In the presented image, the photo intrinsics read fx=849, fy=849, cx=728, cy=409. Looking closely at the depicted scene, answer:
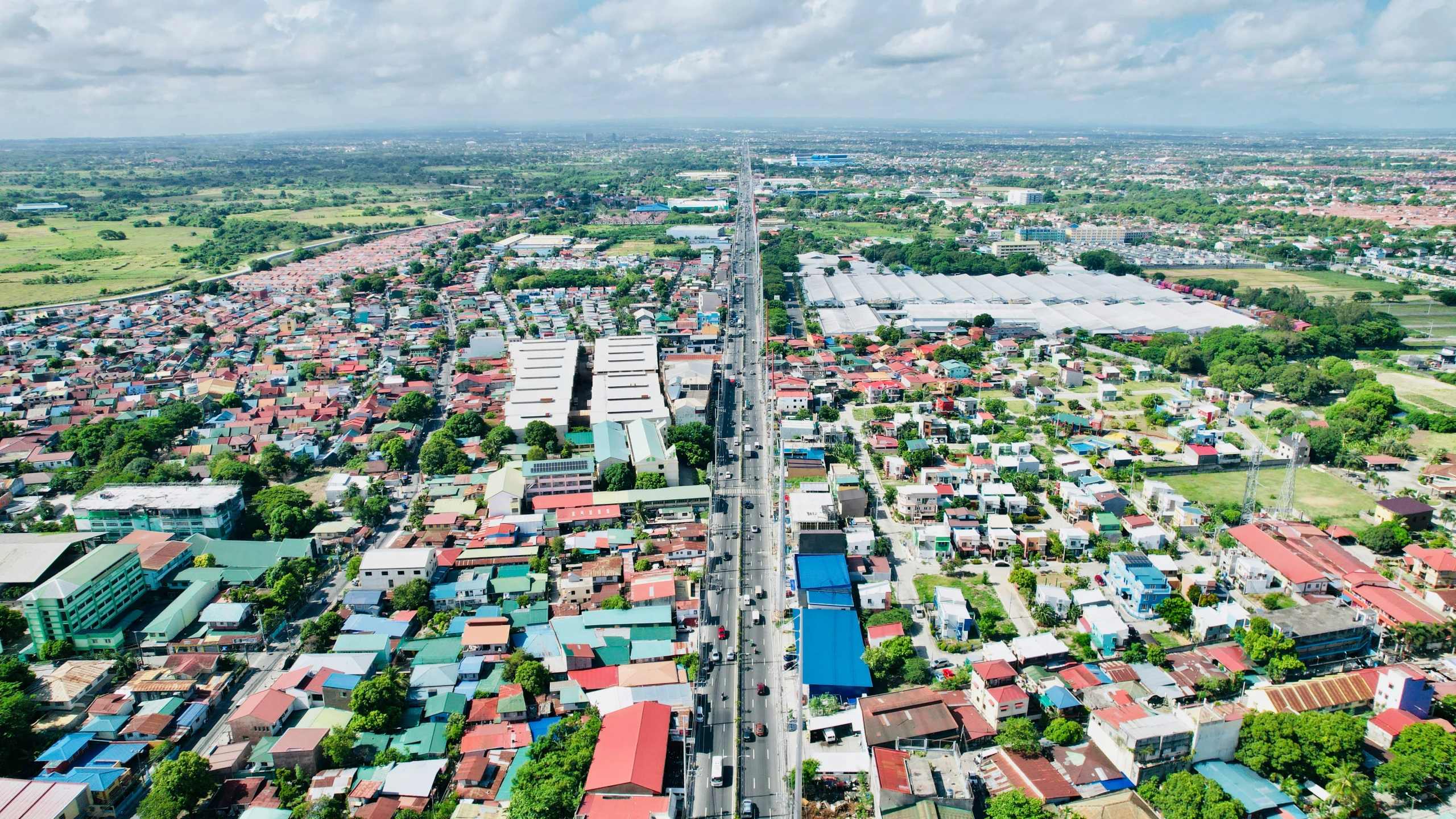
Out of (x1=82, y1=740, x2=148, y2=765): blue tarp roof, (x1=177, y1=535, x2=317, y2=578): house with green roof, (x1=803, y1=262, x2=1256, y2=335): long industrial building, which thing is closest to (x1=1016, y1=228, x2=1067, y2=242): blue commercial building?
(x1=803, y1=262, x2=1256, y2=335): long industrial building

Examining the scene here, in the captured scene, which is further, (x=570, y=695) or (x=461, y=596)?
(x=461, y=596)

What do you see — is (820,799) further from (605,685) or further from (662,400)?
(662,400)

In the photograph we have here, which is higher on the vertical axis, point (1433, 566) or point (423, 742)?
point (1433, 566)

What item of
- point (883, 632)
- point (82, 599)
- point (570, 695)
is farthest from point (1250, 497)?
point (82, 599)

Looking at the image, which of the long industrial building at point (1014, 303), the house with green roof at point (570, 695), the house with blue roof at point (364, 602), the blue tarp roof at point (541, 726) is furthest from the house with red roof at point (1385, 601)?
the long industrial building at point (1014, 303)

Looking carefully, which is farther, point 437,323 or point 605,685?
point 437,323

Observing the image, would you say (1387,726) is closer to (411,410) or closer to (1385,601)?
(1385,601)

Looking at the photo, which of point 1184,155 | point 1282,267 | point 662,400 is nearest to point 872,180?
point 1282,267

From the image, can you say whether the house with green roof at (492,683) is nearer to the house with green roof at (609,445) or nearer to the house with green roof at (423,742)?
the house with green roof at (423,742)
